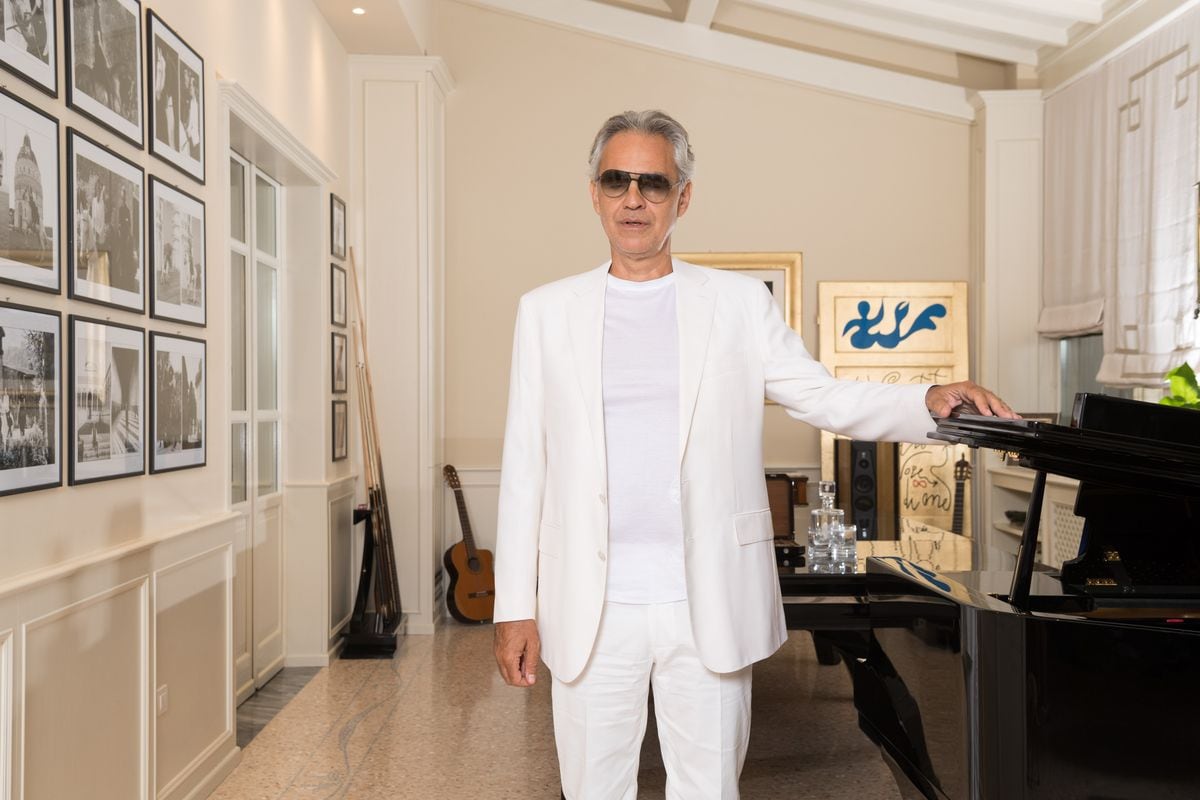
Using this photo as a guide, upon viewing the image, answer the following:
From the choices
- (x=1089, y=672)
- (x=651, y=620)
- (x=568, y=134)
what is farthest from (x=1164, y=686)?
(x=568, y=134)

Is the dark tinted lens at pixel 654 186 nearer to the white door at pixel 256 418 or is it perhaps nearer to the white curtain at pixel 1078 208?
the white door at pixel 256 418

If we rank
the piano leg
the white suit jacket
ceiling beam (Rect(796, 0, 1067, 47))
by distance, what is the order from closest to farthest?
the white suit jacket, the piano leg, ceiling beam (Rect(796, 0, 1067, 47))

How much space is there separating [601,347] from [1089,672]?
40.9 inches

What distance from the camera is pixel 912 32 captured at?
6.10m

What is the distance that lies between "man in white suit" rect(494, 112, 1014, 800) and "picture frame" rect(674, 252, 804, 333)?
4.62 m

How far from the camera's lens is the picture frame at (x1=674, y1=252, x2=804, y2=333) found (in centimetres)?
640

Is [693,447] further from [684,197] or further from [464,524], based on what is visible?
[464,524]

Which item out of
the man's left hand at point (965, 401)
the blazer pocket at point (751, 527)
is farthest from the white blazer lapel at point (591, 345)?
the man's left hand at point (965, 401)

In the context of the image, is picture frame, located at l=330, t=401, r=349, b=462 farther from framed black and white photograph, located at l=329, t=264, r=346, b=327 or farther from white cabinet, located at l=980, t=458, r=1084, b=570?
white cabinet, located at l=980, t=458, r=1084, b=570

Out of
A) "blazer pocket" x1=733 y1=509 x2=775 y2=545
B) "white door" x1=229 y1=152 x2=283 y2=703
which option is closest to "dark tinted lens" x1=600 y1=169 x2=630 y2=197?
"blazer pocket" x1=733 y1=509 x2=775 y2=545

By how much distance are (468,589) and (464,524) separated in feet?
1.25

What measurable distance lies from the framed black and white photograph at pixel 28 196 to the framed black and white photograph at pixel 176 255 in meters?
0.60

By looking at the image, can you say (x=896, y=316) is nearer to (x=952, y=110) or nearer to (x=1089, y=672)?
(x=952, y=110)

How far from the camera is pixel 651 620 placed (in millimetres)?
1754
